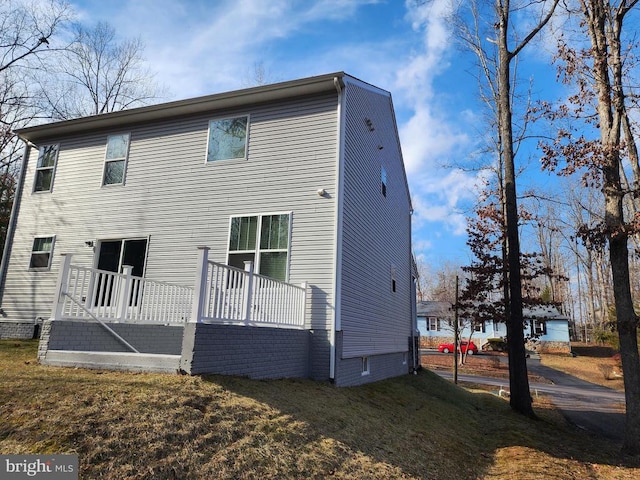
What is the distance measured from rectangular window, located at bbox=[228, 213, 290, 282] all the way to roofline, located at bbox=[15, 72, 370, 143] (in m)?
3.02

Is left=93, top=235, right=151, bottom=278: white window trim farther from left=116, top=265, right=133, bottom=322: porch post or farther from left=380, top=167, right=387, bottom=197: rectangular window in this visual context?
left=380, top=167, right=387, bottom=197: rectangular window

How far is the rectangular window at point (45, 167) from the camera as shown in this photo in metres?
12.4

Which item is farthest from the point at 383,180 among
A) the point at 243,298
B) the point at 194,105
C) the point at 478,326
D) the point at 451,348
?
the point at 451,348

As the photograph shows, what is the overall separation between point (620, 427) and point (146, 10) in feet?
61.7

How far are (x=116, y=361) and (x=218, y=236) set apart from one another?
4.47 m

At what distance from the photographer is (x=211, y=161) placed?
10484 millimetres

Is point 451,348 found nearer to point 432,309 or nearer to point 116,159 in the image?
point 432,309

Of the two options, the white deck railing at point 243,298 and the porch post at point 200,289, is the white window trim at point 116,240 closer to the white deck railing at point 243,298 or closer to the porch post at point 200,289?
the white deck railing at point 243,298

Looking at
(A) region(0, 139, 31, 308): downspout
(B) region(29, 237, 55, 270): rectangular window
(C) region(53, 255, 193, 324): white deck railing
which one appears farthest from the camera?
(A) region(0, 139, 31, 308): downspout

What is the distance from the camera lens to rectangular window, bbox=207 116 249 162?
1028 centimetres

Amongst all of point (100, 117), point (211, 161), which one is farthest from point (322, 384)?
point (100, 117)

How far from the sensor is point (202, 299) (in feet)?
18.2

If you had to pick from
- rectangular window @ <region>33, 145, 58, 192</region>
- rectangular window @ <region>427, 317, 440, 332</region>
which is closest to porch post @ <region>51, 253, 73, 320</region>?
rectangular window @ <region>33, 145, 58, 192</region>

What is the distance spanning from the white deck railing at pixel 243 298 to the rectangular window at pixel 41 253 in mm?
7469
